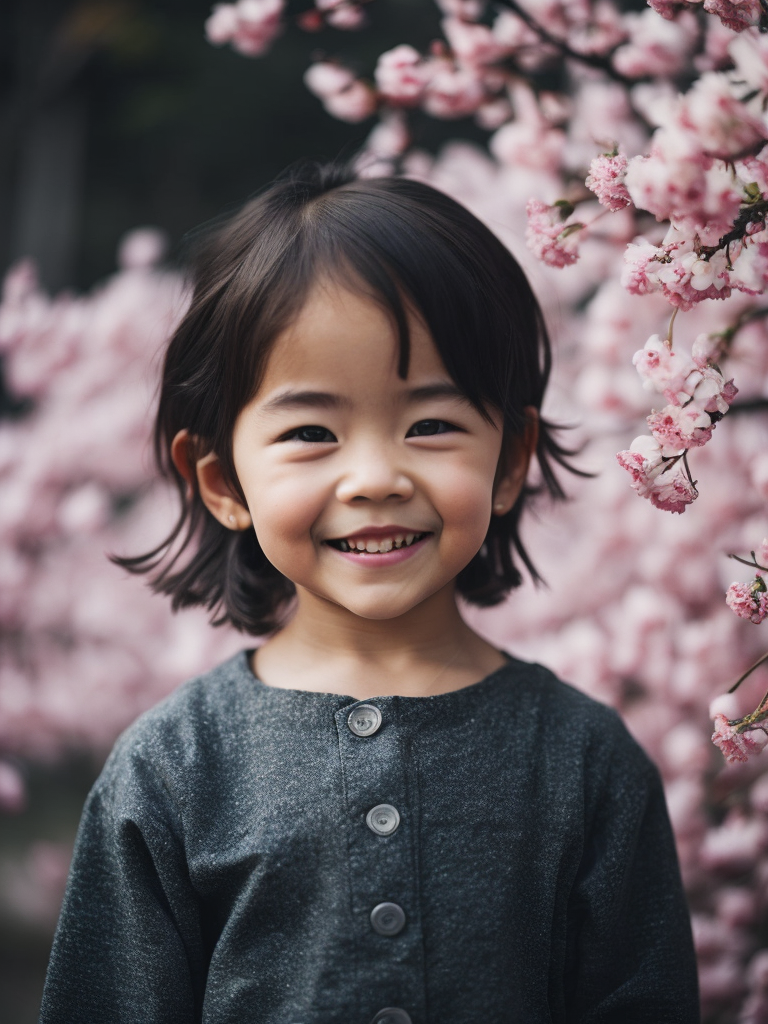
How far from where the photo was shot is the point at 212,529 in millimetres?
1450

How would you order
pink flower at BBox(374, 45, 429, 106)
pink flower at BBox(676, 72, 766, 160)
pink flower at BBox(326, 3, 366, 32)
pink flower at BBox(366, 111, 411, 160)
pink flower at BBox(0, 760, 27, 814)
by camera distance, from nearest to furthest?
1. pink flower at BBox(676, 72, 766, 160)
2. pink flower at BBox(326, 3, 366, 32)
3. pink flower at BBox(374, 45, 429, 106)
4. pink flower at BBox(366, 111, 411, 160)
5. pink flower at BBox(0, 760, 27, 814)

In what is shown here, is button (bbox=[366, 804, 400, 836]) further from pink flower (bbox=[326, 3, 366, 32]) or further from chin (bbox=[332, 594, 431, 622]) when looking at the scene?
pink flower (bbox=[326, 3, 366, 32])

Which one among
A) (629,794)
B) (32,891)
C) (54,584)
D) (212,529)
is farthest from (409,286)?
(32,891)

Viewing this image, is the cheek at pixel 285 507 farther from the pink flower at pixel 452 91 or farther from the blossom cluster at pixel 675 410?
the pink flower at pixel 452 91

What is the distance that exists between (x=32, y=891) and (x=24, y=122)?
3005mm

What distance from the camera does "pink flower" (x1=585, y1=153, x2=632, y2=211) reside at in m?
0.98

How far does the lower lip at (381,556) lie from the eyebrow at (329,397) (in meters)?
0.16

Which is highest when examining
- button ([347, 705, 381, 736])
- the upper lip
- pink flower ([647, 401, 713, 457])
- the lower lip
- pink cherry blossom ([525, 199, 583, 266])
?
pink cherry blossom ([525, 199, 583, 266])

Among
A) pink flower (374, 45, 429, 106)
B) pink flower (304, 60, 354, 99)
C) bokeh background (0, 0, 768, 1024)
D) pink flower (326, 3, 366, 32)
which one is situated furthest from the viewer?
bokeh background (0, 0, 768, 1024)

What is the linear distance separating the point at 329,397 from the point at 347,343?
0.06 metres

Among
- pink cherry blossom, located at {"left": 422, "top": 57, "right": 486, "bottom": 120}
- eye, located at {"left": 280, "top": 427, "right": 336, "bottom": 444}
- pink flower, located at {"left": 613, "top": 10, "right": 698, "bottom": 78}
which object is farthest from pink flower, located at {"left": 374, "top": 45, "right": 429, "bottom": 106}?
eye, located at {"left": 280, "top": 427, "right": 336, "bottom": 444}

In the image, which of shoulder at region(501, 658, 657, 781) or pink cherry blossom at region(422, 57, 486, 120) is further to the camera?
pink cherry blossom at region(422, 57, 486, 120)

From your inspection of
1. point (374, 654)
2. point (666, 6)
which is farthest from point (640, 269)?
point (374, 654)

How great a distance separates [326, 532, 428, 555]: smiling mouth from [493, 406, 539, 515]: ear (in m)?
0.19
